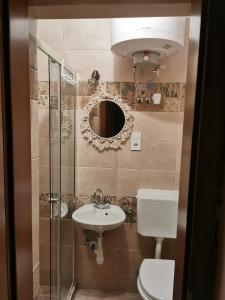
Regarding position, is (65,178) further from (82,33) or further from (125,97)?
(82,33)

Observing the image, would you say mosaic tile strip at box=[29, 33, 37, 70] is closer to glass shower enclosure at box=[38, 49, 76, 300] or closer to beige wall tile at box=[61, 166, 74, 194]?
glass shower enclosure at box=[38, 49, 76, 300]

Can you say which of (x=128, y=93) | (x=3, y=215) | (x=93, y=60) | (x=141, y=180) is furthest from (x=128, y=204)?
(x=3, y=215)

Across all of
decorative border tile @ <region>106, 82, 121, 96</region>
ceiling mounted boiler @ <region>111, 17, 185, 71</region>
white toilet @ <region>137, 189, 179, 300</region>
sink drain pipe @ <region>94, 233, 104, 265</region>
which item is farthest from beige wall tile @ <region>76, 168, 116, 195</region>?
ceiling mounted boiler @ <region>111, 17, 185, 71</region>

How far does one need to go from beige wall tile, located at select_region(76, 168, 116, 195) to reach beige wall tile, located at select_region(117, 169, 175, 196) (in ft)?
0.24

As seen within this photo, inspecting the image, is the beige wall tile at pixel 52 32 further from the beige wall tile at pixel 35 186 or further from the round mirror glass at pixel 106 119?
the beige wall tile at pixel 35 186

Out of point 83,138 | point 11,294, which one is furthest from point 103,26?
point 11,294

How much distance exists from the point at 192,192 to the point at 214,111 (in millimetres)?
215

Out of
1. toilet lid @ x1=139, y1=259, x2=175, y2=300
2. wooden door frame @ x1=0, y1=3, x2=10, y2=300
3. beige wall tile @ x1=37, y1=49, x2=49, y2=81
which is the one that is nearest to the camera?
wooden door frame @ x1=0, y1=3, x2=10, y2=300

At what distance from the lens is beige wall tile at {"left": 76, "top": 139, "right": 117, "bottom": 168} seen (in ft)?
7.08

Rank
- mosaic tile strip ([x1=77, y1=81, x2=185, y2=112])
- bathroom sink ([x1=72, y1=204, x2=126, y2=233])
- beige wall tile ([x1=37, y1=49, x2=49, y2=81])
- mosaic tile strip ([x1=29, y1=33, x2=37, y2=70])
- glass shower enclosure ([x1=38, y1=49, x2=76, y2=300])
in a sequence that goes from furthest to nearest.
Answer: mosaic tile strip ([x1=77, y1=81, x2=185, y2=112]) → bathroom sink ([x1=72, y1=204, x2=126, y2=233]) → glass shower enclosure ([x1=38, y1=49, x2=76, y2=300]) → beige wall tile ([x1=37, y1=49, x2=49, y2=81]) → mosaic tile strip ([x1=29, y1=33, x2=37, y2=70])

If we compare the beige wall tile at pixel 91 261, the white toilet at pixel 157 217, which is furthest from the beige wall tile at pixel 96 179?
the beige wall tile at pixel 91 261

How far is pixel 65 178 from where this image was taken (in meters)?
2.03

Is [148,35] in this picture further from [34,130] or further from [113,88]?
[34,130]

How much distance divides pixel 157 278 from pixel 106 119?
1.30 meters
